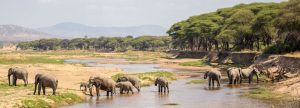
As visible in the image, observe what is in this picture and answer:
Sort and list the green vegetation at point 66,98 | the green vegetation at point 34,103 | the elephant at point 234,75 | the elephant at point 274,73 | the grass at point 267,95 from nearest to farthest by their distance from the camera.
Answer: the green vegetation at point 34,103, the green vegetation at point 66,98, the grass at point 267,95, the elephant at point 234,75, the elephant at point 274,73

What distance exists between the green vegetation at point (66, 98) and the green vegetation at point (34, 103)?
1.69 meters

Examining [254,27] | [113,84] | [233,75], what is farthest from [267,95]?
[254,27]

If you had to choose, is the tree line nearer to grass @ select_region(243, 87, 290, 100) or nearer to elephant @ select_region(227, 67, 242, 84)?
elephant @ select_region(227, 67, 242, 84)

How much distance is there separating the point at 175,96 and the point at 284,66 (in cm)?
2280

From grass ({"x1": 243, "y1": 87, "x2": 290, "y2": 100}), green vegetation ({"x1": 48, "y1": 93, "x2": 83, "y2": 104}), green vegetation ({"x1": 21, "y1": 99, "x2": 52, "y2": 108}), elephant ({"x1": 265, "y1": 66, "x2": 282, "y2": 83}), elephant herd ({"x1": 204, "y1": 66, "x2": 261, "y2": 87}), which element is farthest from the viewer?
elephant ({"x1": 265, "y1": 66, "x2": 282, "y2": 83})

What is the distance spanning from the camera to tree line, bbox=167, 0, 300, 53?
222ft

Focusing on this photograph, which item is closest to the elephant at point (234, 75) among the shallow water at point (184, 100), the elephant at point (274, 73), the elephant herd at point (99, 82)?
the elephant at point (274, 73)

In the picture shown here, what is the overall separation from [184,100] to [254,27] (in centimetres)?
5488

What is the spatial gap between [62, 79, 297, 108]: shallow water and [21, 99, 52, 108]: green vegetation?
7.78ft

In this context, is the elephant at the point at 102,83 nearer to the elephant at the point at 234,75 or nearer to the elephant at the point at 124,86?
the elephant at the point at 124,86

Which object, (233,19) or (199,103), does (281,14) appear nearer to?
(233,19)

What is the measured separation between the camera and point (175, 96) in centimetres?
3969

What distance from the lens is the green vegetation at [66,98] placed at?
3406 centimetres

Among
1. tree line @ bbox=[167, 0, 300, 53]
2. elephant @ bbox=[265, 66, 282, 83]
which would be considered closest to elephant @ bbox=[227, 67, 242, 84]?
elephant @ bbox=[265, 66, 282, 83]
